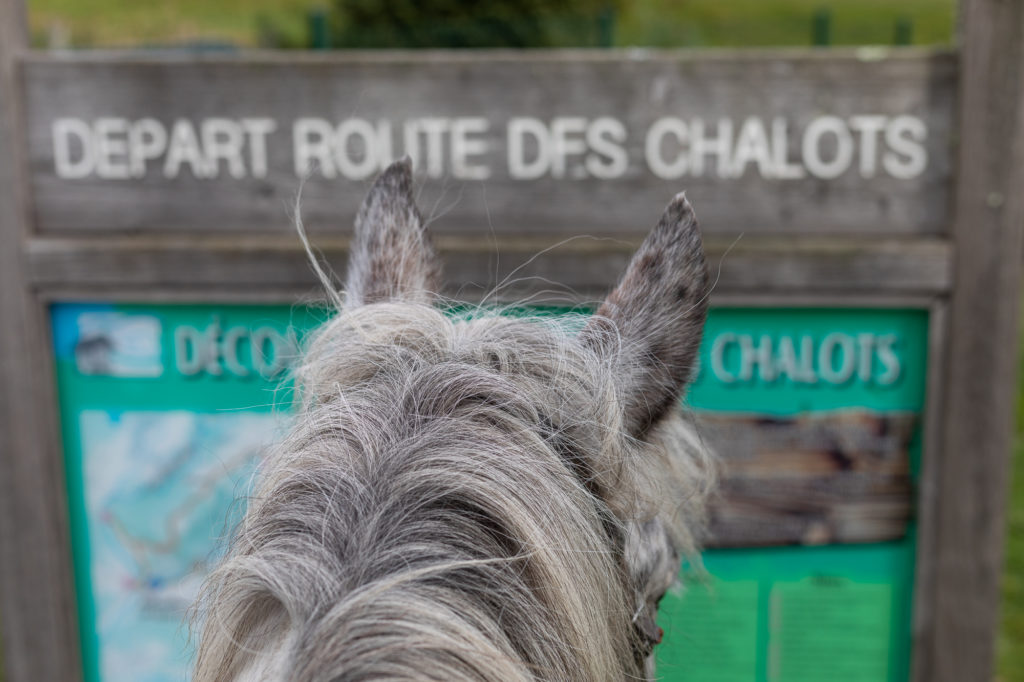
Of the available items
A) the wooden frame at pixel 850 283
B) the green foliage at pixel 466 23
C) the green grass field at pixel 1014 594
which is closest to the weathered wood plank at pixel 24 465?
the wooden frame at pixel 850 283

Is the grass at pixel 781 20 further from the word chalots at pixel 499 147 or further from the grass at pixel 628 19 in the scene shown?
the word chalots at pixel 499 147

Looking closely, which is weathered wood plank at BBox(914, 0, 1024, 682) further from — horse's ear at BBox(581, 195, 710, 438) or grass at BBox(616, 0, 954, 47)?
grass at BBox(616, 0, 954, 47)

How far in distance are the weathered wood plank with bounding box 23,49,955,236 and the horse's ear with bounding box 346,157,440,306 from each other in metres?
0.74

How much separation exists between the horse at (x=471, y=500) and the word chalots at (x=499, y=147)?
103 cm

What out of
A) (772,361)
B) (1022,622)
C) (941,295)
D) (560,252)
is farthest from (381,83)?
(1022,622)

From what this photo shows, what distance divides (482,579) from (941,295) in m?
1.72

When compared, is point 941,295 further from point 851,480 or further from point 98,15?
point 98,15

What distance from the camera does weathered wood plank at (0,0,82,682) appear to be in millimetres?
2303

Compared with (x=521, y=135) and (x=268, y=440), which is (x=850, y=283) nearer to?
(x=521, y=135)

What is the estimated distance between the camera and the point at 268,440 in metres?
2.27

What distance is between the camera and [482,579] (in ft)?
3.07

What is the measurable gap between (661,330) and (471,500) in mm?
379

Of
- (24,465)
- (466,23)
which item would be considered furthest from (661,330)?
(466,23)

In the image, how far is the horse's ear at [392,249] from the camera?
1.38 metres
